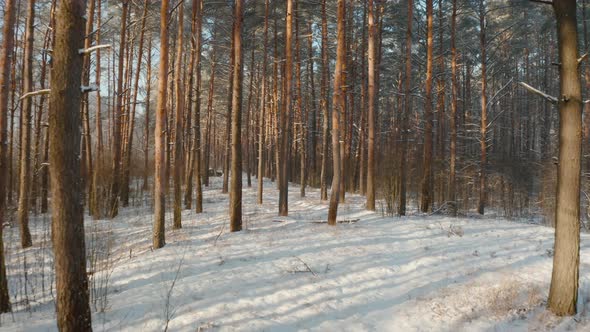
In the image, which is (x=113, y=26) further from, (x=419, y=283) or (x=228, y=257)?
(x=419, y=283)

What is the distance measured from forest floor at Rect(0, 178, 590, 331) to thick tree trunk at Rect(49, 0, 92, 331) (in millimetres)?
802

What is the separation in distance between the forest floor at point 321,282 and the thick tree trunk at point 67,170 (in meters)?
0.80

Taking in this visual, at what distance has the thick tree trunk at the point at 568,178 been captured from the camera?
13.4 ft

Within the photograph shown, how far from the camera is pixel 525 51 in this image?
2998 centimetres

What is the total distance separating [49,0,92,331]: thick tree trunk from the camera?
3.46 meters

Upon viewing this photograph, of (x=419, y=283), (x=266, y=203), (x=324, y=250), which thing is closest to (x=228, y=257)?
(x=324, y=250)

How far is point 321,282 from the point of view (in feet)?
18.2

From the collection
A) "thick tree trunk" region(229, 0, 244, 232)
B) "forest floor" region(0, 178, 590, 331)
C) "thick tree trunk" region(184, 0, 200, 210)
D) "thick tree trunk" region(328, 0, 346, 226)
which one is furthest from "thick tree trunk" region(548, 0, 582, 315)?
"thick tree trunk" region(184, 0, 200, 210)

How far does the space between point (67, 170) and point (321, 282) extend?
12.5 ft

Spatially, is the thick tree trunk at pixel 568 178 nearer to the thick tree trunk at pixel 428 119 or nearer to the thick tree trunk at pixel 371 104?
the thick tree trunk at pixel 428 119

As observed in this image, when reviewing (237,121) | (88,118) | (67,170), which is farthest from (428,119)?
(88,118)

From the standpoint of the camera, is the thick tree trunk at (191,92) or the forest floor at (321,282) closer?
the forest floor at (321,282)

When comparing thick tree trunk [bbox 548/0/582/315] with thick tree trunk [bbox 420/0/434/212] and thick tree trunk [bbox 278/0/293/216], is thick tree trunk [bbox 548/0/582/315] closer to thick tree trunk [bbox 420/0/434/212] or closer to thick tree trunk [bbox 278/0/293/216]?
thick tree trunk [bbox 420/0/434/212]

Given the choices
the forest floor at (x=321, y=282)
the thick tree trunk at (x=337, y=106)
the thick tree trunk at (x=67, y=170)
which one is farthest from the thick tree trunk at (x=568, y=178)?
the thick tree trunk at (x=337, y=106)
